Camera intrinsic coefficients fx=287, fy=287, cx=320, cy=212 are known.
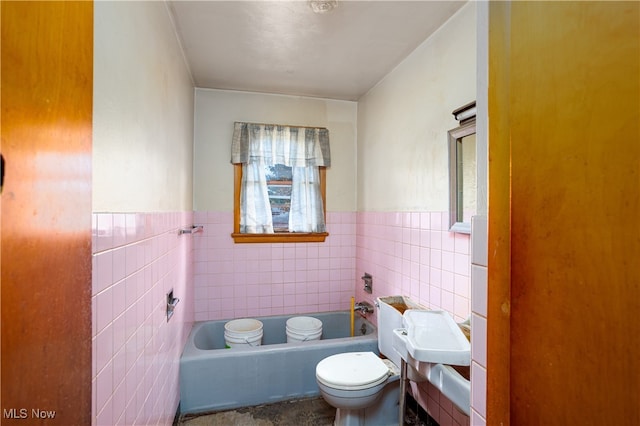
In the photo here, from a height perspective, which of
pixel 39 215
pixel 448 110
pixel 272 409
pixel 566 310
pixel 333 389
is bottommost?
pixel 272 409

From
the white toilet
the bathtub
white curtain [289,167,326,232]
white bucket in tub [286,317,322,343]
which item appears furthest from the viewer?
white curtain [289,167,326,232]

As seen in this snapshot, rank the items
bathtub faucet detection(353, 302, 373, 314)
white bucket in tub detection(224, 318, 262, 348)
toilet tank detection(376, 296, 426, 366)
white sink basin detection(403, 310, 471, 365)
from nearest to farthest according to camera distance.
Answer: white sink basin detection(403, 310, 471, 365) → toilet tank detection(376, 296, 426, 366) → white bucket in tub detection(224, 318, 262, 348) → bathtub faucet detection(353, 302, 373, 314)

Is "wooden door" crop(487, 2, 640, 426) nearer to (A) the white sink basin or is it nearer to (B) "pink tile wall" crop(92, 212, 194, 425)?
(A) the white sink basin

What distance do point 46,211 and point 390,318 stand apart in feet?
6.15

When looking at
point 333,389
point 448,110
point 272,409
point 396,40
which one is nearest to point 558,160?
point 448,110

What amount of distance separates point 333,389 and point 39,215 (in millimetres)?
1650

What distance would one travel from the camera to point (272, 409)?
206cm

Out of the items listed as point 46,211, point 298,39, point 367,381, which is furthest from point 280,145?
point 46,211

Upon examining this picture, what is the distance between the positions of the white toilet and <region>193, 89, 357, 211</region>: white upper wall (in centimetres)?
138

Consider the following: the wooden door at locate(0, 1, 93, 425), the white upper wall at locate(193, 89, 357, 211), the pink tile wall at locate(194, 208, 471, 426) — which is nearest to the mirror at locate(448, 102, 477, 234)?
the pink tile wall at locate(194, 208, 471, 426)

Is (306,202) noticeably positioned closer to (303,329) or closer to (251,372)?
(303,329)

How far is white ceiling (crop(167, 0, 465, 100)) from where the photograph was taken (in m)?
1.61

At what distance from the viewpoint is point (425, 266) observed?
75.0 inches

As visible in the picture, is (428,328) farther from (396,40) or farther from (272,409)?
(396,40)
